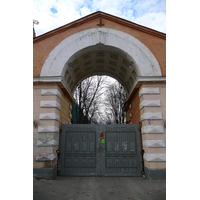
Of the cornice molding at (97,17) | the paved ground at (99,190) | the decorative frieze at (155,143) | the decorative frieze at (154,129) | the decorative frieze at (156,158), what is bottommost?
the paved ground at (99,190)

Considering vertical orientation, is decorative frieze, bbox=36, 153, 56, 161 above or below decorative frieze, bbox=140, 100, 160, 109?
below

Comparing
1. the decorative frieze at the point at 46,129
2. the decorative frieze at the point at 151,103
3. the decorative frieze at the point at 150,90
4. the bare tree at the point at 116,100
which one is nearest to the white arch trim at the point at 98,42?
the decorative frieze at the point at 150,90

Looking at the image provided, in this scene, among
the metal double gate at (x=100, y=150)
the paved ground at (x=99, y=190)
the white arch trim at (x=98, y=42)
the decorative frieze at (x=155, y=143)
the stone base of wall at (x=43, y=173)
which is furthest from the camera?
the white arch trim at (x=98, y=42)

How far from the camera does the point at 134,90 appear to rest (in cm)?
1000

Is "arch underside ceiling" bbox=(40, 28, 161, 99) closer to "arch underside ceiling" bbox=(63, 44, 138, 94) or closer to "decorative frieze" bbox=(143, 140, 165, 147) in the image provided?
"arch underside ceiling" bbox=(63, 44, 138, 94)

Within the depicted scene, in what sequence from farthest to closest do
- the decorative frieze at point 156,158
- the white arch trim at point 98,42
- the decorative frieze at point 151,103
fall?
the white arch trim at point 98,42 → the decorative frieze at point 151,103 → the decorative frieze at point 156,158

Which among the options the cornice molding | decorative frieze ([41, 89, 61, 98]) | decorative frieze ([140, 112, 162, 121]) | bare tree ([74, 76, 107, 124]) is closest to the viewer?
decorative frieze ([140, 112, 162, 121])

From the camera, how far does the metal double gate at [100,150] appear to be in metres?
8.97

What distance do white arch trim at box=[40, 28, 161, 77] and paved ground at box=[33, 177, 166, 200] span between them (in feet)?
16.5

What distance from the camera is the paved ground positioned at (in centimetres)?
568

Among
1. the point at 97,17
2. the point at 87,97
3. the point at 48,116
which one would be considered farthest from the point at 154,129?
the point at 87,97

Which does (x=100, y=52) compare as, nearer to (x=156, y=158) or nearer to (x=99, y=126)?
(x=99, y=126)

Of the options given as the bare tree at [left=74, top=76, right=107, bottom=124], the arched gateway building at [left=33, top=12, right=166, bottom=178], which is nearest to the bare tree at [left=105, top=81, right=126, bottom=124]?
the bare tree at [left=74, top=76, right=107, bottom=124]

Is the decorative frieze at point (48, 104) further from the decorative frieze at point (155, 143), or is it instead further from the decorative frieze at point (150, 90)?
the decorative frieze at point (155, 143)
